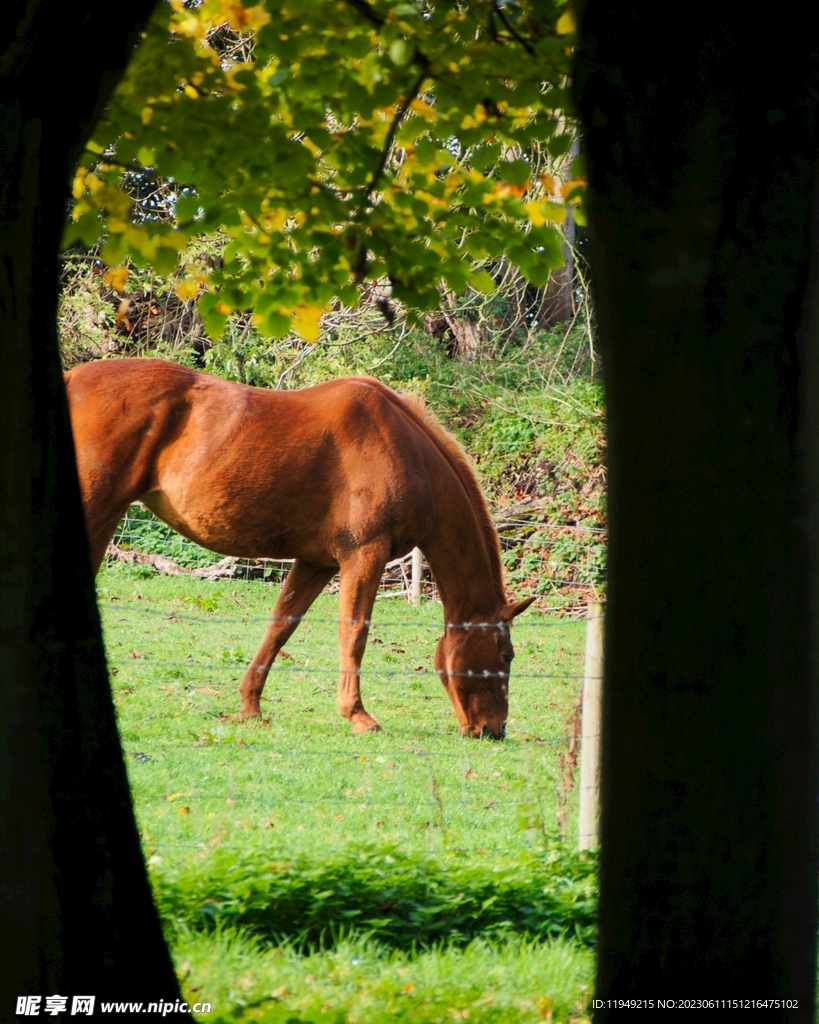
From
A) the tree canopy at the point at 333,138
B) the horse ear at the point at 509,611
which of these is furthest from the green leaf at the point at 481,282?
the horse ear at the point at 509,611

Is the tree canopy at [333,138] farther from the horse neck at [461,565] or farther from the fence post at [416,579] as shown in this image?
the fence post at [416,579]

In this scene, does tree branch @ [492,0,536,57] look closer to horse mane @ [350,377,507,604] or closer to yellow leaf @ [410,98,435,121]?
yellow leaf @ [410,98,435,121]

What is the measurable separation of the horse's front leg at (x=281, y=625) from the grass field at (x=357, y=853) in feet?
0.81

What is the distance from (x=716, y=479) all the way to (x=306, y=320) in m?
2.77

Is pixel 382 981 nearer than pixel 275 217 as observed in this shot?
Yes

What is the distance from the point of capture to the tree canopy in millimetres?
3969

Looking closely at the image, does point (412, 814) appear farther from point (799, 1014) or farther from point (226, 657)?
point (226, 657)

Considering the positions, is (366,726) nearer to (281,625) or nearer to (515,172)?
(281,625)

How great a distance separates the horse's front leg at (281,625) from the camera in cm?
859

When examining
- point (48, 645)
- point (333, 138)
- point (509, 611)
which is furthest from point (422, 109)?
point (509, 611)

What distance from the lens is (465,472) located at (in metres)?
9.11

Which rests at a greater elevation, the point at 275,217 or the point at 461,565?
the point at 275,217

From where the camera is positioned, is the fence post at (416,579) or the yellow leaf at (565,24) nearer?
the yellow leaf at (565,24)

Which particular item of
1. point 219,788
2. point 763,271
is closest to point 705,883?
point 763,271
